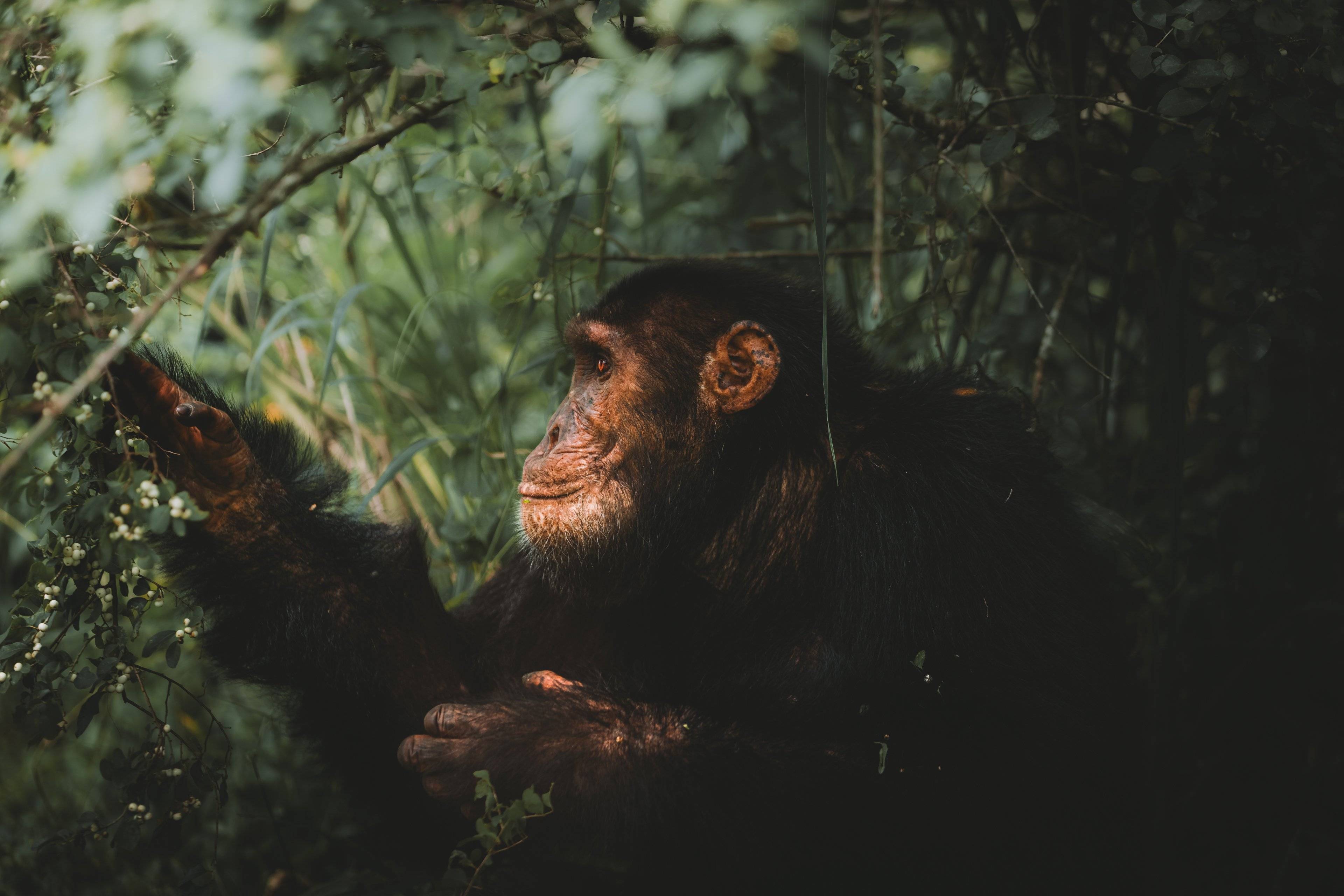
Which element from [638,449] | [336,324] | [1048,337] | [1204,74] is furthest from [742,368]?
[336,324]

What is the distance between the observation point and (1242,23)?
2.77 m

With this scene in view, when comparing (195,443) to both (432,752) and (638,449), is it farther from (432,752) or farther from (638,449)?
(638,449)

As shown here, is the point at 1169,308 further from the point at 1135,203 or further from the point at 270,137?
the point at 270,137

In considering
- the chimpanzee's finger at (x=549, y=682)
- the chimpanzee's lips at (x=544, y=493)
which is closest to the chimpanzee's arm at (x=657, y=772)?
the chimpanzee's finger at (x=549, y=682)

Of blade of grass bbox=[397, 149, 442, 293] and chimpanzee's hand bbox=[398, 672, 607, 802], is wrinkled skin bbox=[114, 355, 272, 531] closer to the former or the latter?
chimpanzee's hand bbox=[398, 672, 607, 802]

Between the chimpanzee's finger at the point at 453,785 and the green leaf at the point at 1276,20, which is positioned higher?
the green leaf at the point at 1276,20

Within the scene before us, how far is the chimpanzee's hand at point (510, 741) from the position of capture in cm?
260

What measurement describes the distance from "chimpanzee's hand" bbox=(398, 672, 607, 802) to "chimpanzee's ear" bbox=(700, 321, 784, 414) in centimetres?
97

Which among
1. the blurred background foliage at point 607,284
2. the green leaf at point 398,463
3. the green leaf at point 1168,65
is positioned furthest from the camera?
the green leaf at point 398,463

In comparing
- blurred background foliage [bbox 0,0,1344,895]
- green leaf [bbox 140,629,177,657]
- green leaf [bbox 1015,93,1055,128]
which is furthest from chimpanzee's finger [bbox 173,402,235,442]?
green leaf [bbox 1015,93,1055,128]

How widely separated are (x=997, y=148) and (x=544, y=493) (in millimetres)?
1751

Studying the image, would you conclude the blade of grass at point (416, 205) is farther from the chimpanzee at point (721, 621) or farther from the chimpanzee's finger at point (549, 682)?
the chimpanzee's finger at point (549, 682)

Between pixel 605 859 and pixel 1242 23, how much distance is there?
3082 mm

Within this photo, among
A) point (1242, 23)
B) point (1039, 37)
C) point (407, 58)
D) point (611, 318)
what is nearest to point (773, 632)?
point (611, 318)
